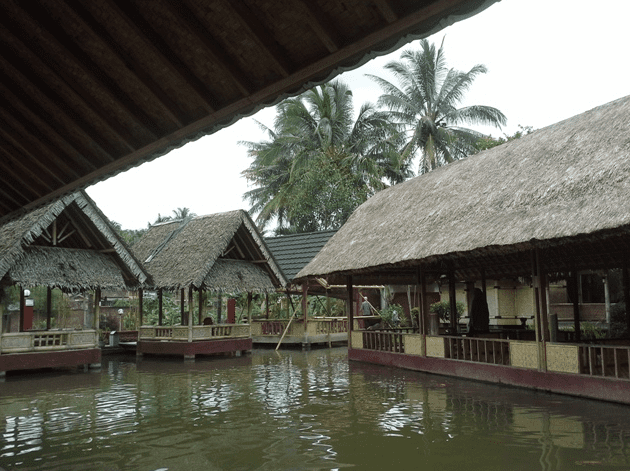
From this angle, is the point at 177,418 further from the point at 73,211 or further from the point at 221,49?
the point at 73,211

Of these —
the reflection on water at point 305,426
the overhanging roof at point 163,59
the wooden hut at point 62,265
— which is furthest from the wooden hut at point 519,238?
the overhanging roof at point 163,59

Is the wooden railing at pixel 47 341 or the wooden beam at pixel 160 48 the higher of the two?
the wooden beam at pixel 160 48

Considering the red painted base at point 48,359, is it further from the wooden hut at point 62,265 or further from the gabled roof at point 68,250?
the gabled roof at point 68,250

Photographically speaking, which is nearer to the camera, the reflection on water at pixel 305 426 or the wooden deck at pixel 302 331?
the reflection on water at pixel 305 426

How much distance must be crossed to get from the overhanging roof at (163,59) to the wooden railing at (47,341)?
413 inches

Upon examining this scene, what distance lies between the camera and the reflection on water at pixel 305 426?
5.56m

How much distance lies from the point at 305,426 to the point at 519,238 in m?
4.39

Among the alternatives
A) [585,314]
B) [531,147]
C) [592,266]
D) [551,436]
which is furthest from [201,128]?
[585,314]

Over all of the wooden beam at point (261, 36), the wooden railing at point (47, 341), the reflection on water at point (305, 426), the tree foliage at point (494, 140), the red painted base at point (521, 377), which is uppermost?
the tree foliage at point (494, 140)

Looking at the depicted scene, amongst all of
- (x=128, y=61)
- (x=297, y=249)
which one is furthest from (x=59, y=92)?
(x=297, y=249)

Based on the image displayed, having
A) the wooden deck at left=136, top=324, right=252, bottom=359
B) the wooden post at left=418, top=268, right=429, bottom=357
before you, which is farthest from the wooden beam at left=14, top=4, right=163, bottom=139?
the wooden deck at left=136, top=324, right=252, bottom=359

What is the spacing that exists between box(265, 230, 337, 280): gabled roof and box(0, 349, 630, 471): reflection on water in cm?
992

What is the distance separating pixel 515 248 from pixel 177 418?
5.67 metres

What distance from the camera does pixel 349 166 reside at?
1113 inches
